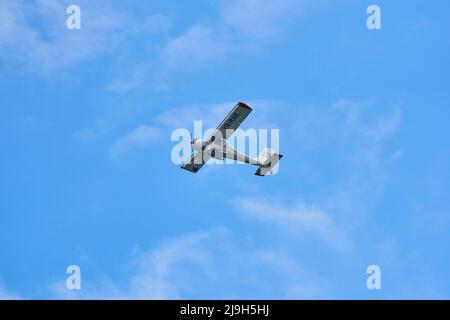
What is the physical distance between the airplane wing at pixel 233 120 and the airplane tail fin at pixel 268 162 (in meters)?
4.91

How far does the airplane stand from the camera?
6669 cm

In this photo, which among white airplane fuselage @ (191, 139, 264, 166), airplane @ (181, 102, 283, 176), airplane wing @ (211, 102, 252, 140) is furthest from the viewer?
white airplane fuselage @ (191, 139, 264, 166)

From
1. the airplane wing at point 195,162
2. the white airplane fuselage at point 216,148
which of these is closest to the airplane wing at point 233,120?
the white airplane fuselage at point 216,148

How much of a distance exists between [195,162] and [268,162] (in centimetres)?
698

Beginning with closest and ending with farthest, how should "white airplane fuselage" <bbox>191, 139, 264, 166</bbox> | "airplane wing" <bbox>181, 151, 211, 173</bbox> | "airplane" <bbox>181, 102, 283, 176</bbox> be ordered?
"airplane" <bbox>181, 102, 283, 176</bbox>, "white airplane fuselage" <bbox>191, 139, 264, 166</bbox>, "airplane wing" <bbox>181, 151, 211, 173</bbox>

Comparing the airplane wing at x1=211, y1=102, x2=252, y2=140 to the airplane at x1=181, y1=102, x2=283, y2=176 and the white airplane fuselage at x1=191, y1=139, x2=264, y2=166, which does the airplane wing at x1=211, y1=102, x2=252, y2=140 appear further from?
the white airplane fuselage at x1=191, y1=139, x2=264, y2=166

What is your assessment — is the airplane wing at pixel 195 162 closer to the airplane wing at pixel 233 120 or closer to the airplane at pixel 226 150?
the airplane at pixel 226 150

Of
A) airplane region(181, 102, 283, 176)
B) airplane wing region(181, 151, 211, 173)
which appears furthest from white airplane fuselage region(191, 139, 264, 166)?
airplane wing region(181, 151, 211, 173)

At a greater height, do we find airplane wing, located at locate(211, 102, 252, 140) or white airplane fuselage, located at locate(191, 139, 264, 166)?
airplane wing, located at locate(211, 102, 252, 140)
